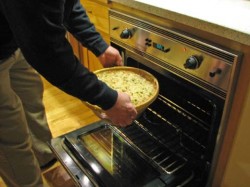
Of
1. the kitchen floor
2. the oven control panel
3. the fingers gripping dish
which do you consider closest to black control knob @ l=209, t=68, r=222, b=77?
the oven control panel

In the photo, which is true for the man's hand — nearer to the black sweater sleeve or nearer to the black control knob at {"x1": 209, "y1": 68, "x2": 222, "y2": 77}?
the black sweater sleeve

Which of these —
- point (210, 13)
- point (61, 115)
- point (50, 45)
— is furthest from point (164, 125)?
point (61, 115)

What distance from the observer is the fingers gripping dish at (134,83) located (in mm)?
868

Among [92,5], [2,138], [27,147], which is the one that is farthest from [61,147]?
[92,5]

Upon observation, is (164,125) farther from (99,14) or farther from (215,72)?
(99,14)

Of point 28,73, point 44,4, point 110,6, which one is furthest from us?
point 28,73

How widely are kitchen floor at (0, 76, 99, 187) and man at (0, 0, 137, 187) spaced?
0.13 meters

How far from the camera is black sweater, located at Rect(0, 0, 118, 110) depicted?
0.56 m

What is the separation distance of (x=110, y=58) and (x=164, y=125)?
0.35 m

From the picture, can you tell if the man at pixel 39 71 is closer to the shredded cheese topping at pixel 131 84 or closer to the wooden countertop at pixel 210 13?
the shredded cheese topping at pixel 131 84

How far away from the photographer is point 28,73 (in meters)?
1.18

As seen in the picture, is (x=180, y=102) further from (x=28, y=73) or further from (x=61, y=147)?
(x=28, y=73)

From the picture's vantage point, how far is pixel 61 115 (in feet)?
5.82

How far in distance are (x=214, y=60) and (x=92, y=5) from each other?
28.8 inches
